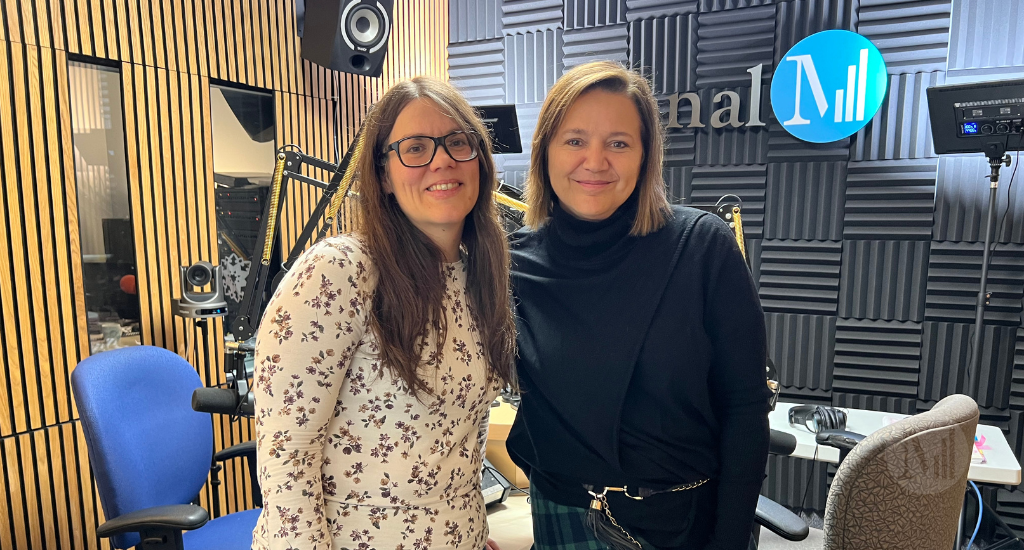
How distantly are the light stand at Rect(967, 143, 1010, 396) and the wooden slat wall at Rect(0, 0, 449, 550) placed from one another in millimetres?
4010

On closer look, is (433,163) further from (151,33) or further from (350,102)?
(350,102)

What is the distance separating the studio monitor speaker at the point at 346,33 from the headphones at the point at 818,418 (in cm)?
320

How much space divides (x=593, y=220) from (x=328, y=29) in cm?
298

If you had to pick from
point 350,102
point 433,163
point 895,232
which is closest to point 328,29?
point 350,102

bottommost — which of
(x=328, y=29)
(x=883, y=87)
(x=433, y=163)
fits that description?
(x=433, y=163)

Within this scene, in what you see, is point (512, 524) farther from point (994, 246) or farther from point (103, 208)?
point (994, 246)

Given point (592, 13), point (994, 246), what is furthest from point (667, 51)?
point (994, 246)

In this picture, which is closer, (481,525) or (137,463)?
(481,525)

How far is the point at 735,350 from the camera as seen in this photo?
1.22m

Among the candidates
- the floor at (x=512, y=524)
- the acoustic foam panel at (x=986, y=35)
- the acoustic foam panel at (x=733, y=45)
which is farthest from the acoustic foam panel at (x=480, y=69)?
the floor at (x=512, y=524)

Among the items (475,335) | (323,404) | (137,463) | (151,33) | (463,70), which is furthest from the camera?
(463,70)

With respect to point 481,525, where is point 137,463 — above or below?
below

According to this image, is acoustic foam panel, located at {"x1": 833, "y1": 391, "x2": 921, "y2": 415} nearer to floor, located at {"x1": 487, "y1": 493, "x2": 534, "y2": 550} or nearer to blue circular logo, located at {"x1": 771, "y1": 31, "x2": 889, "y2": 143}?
blue circular logo, located at {"x1": 771, "y1": 31, "x2": 889, "y2": 143}

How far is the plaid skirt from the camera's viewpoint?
53.2 inches
